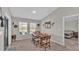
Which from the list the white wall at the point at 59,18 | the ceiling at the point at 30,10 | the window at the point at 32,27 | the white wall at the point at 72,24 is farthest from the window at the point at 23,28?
the white wall at the point at 72,24

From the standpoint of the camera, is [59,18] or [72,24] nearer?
Result: [59,18]

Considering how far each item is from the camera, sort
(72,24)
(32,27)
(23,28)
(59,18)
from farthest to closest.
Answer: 1. (72,24)
2. (32,27)
3. (23,28)
4. (59,18)

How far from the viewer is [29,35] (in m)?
9.57

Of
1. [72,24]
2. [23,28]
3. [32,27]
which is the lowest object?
[23,28]

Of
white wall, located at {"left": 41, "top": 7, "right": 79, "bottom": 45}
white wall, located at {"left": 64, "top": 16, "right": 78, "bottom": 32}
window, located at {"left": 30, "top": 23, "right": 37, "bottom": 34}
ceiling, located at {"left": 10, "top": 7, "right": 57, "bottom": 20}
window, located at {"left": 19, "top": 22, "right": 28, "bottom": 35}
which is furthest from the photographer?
white wall, located at {"left": 64, "top": 16, "right": 78, "bottom": 32}

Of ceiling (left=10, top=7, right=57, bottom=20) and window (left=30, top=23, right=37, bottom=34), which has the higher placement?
ceiling (left=10, top=7, right=57, bottom=20)

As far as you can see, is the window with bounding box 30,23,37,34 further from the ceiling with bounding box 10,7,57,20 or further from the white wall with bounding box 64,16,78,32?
the white wall with bounding box 64,16,78,32

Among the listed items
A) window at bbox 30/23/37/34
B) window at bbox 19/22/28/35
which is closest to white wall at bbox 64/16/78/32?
window at bbox 30/23/37/34

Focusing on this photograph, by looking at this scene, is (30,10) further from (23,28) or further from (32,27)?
(32,27)

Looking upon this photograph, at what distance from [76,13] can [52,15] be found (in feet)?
9.90

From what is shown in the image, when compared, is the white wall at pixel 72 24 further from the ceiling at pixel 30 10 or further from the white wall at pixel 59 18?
the ceiling at pixel 30 10

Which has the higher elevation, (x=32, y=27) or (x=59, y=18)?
(x=59, y=18)

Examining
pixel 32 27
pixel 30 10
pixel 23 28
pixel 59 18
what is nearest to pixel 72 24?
pixel 32 27

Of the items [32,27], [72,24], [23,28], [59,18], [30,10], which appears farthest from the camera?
[72,24]
